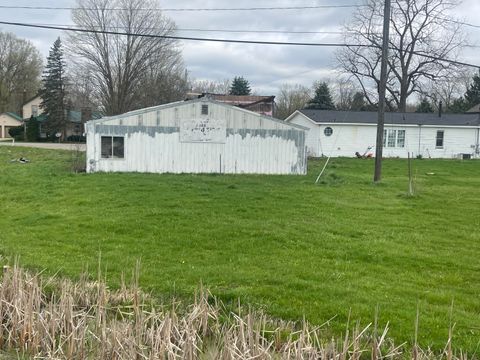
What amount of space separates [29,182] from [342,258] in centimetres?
1295

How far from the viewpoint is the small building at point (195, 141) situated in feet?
69.8

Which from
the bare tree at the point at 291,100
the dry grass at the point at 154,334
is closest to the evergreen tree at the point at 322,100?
the bare tree at the point at 291,100

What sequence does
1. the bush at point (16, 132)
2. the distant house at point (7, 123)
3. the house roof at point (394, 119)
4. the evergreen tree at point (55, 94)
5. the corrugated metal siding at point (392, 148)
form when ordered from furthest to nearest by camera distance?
the distant house at point (7, 123)
the bush at point (16, 132)
the evergreen tree at point (55, 94)
the house roof at point (394, 119)
the corrugated metal siding at point (392, 148)

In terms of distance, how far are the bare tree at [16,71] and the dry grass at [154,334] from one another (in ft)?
221

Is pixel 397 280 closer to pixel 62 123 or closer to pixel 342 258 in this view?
pixel 342 258

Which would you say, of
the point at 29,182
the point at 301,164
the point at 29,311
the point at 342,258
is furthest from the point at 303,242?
the point at 301,164

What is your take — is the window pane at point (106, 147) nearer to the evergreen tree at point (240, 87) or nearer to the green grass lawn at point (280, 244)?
the green grass lawn at point (280, 244)

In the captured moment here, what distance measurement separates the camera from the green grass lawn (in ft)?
18.5

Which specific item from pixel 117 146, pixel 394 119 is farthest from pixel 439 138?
pixel 117 146

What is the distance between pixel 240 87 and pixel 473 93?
29319 millimetres

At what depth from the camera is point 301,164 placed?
74.4ft

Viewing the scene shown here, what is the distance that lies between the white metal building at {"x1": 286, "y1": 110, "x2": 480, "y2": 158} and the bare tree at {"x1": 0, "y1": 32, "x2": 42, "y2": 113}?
44650mm

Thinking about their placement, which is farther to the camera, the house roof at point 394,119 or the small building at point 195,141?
the house roof at point 394,119

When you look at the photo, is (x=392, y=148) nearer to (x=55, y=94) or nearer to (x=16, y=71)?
(x=55, y=94)
